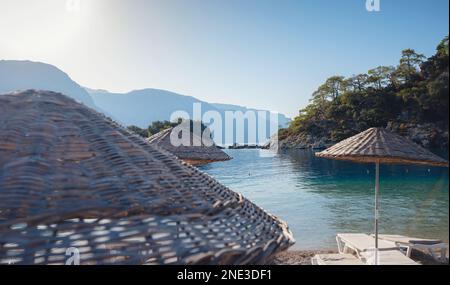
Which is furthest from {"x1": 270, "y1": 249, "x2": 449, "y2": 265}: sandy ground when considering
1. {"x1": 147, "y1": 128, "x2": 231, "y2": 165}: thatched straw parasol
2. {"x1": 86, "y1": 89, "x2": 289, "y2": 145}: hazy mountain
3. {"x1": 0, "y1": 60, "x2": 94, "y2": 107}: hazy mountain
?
{"x1": 86, "y1": 89, "x2": 289, "y2": 145}: hazy mountain

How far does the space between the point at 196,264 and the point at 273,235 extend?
238 mm

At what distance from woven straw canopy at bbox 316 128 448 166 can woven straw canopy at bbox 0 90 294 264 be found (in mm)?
3783

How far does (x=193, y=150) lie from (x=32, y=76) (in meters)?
116

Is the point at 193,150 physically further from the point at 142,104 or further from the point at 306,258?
the point at 142,104

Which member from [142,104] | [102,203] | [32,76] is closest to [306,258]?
[102,203]

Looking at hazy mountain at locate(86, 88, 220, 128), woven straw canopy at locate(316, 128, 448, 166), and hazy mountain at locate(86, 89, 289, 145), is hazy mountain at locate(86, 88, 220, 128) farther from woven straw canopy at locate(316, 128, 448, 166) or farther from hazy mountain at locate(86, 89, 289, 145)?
woven straw canopy at locate(316, 128, 448, 166)

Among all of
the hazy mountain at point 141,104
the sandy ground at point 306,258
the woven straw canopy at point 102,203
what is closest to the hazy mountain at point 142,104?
the hazy mountain at point 141,104

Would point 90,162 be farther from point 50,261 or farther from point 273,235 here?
point 273,235

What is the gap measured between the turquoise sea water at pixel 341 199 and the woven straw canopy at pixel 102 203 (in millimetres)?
4045

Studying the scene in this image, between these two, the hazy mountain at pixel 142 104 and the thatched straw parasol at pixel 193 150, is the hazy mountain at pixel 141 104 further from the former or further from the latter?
the thatched straw parasol at pixel 193 150
